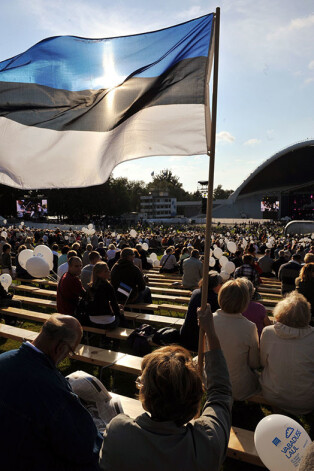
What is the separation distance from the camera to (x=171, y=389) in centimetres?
136

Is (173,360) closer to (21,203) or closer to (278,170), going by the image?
(21,203)

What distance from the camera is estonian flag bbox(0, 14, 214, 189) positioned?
141 inches

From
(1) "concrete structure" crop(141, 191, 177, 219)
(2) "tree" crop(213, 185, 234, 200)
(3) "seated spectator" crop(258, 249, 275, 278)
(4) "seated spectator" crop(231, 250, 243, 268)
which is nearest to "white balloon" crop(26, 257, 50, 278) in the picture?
(4) "seated spectator" crop(231, 250, 243, 268)

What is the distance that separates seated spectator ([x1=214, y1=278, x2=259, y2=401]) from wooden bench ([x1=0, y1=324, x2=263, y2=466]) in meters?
0.50

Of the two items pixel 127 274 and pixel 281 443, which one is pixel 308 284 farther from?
pixel 281 443

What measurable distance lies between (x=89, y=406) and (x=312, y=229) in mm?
42232

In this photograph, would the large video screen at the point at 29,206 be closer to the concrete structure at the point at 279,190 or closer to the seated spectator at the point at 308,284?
the seated spectator at the point at 308,284

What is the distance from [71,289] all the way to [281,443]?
3555mm

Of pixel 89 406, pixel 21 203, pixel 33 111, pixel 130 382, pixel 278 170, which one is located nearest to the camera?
pixel 89 406

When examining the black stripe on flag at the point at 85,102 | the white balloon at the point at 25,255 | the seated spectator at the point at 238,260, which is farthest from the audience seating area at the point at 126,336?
the black stripe on flag at the point at 85,102

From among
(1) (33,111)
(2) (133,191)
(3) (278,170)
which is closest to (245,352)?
(1) (33,111)

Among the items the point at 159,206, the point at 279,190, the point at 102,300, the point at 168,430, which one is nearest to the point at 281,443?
the point at 168,430

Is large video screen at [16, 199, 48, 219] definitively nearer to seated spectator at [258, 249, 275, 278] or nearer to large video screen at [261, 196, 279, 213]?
seated spectator at [258, 249, 275, 278]

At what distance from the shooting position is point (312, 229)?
4044cm
